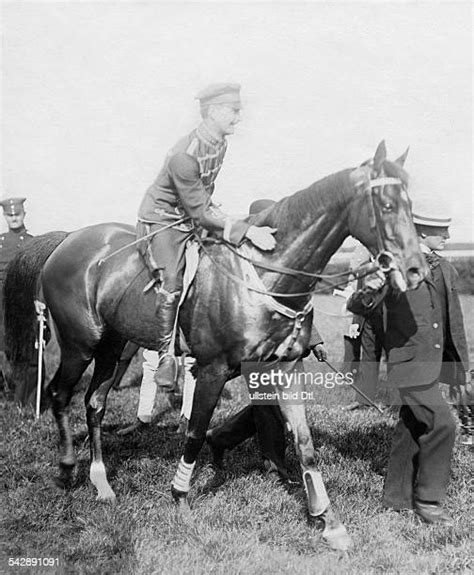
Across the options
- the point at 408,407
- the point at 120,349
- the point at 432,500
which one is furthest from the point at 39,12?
the point at 432,500

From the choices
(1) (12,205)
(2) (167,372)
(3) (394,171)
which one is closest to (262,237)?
(3) (394,171)

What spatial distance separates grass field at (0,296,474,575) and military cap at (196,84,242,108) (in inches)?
111

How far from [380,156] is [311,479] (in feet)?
6.99

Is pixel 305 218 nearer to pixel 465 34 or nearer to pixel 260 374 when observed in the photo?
pixel 260 374

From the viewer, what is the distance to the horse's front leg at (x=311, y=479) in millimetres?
4203

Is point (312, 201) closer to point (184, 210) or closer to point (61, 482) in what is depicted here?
point (184, 210)

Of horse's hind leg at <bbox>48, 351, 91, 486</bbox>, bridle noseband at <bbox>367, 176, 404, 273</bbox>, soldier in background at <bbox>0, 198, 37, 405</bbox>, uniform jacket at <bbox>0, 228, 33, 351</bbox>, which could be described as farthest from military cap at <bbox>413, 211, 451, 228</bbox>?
uniform jacket at <bbox>0, 228, 33, 351</bbox>

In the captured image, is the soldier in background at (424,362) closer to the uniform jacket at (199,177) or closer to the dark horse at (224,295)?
the dark horse at (224,295)

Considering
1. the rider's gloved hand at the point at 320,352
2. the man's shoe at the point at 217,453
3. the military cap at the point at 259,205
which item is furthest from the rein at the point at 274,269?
the man's shoe at the point at 217,453

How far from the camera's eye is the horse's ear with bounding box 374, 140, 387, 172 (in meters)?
3.86

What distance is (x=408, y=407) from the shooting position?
4695 mm

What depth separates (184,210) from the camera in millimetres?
4797

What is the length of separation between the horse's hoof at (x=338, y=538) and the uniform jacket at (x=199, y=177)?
1953 mm

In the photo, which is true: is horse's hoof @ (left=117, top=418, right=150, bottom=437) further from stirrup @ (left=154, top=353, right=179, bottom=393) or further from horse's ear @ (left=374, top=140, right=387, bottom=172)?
horse's ear @ (left=374, top=140, right=387, bottom=172)
